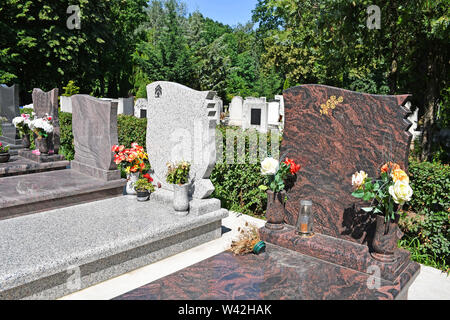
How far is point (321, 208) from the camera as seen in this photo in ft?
14.6

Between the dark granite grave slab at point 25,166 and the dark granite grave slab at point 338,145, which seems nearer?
the dark granite grave slab at point 338,145

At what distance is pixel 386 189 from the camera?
363 cm

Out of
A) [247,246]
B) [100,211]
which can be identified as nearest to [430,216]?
[247,246]

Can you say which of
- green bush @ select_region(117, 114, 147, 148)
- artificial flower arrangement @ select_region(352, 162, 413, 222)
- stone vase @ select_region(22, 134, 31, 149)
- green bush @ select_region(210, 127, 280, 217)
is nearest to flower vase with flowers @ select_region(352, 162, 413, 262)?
artificial flower arrangement @ select_region(352, 162, 413, 222)

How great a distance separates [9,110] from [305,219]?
1025cm

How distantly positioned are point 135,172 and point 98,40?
21.8m

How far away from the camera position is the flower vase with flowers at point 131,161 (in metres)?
6.05

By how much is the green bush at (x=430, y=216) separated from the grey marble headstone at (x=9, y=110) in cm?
998

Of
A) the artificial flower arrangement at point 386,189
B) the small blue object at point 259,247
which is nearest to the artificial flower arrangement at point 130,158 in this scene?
the small blue object at point 259,247

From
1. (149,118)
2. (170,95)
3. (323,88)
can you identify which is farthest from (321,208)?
(149,118)

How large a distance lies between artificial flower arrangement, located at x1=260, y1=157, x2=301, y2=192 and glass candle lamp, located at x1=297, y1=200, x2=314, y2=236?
37 centimetres

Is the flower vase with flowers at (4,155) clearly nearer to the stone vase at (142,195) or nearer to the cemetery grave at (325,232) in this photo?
the stone vase at (142,195)

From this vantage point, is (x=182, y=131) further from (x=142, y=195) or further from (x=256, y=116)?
(x=256, y=116)

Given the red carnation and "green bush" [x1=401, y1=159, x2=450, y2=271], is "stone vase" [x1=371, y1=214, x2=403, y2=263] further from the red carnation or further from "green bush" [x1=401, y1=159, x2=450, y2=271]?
"green bush" [x1=401, y1=159, x2=450, y2=271]
